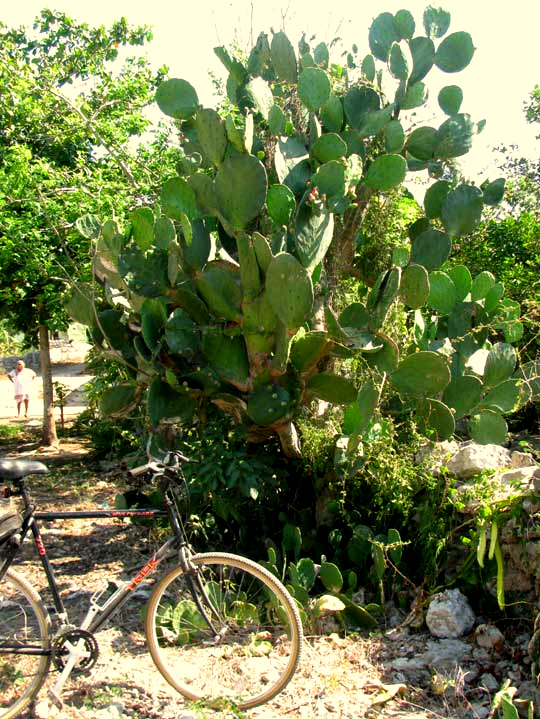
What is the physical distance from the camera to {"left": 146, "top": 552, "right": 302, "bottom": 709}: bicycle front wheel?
9.52 feet

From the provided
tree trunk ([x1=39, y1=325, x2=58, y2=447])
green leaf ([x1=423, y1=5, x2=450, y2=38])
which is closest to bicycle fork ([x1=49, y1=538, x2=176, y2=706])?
green leaf ([x1=423, y1=5, x2=450, y2=38])

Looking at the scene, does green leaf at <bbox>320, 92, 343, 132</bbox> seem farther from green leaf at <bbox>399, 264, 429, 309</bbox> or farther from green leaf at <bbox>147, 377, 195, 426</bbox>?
green leaf at <bbox>147, 377, 195, 426</bbox>

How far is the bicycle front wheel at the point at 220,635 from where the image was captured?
290cm

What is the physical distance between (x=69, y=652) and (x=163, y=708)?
0.43 meters

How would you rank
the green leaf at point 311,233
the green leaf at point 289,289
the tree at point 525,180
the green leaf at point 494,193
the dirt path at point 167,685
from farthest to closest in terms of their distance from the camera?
the tree at point 525,180 → the green leaf at point 494,193 → the green leaf at point 311,233 → the green leaf at point 289,289 → the dirt path at point 167,685

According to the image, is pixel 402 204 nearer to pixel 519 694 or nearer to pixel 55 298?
pixel 519 694

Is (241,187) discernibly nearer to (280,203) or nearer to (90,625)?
(280,203)

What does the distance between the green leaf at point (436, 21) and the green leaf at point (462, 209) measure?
0.92 metres

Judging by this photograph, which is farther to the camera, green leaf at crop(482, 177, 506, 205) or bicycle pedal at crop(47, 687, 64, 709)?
green leaf at crop(482, 177, 506, 205)

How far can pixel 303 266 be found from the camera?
11.8 feet

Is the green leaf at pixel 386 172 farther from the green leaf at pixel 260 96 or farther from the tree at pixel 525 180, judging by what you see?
the tree at pixel 525 180

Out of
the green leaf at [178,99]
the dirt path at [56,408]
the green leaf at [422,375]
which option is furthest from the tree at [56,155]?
the green leaf at [422,375]

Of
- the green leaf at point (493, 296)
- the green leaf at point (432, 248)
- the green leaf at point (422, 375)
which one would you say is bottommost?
the green leaf at point (422, 375)

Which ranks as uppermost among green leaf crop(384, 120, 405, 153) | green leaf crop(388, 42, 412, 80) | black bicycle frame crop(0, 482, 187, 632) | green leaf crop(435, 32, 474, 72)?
green leaf crop(435, 32, 474, 72)
